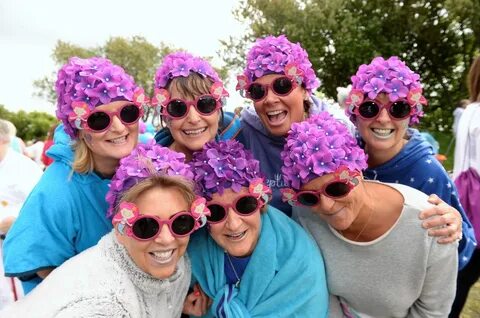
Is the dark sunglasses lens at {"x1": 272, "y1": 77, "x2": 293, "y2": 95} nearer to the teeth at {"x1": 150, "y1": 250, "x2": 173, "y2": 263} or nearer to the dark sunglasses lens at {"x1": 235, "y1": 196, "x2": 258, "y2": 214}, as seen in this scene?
the dark sunglasses lens at {"x1": 235, "y1": 196, "x2": 258, "y2": 214}

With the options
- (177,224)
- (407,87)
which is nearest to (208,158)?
(177,224)

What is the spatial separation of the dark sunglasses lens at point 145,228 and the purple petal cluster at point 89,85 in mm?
815

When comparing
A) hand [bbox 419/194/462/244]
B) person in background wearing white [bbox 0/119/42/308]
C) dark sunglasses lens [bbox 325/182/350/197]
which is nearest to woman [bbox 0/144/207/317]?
dark sunglasses lens [bbox 325/182/350/197]

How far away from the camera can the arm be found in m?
2.38

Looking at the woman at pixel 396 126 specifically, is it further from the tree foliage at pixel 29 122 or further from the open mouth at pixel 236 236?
the tree foliage at pixel 29 122

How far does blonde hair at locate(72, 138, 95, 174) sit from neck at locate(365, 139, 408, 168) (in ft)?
5.87

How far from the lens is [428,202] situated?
2459mm

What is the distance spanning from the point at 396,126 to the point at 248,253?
123 cm

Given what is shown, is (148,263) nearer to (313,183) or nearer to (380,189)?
(313,183)

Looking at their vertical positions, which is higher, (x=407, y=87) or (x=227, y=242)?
(x=407, y=87)

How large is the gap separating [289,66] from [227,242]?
128 cm

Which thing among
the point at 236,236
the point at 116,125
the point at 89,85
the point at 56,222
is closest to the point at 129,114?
the point at 116,125

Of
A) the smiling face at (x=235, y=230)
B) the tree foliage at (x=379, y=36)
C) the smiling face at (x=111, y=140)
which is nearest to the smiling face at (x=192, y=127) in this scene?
the smiling face at (x=111, y=140)

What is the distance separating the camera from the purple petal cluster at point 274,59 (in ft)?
9.97
